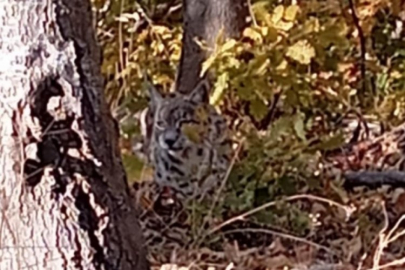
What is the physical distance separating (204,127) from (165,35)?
1263 mm

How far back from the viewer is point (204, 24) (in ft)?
20.0

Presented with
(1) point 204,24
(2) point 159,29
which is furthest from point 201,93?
(2) point 159,29

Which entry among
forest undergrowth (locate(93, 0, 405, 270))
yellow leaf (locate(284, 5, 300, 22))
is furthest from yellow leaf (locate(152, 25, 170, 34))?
yellow leaf (locate(284, 5, 300, 22))

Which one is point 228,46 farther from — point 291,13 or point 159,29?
point 159,29

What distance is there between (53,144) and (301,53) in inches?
93.4

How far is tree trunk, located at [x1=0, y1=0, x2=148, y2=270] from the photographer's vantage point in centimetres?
317

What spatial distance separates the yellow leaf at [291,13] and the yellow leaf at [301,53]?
0.11 metres

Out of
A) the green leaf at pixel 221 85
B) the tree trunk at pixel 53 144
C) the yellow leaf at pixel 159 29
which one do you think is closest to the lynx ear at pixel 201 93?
the green leaf at pixel 221 85

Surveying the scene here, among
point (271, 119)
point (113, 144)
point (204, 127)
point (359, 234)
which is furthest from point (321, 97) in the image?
point (113, 144)

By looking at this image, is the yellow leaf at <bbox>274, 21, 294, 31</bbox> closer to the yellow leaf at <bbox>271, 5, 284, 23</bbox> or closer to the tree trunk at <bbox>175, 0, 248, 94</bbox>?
the yellow leaf at <bbox>271, 5, 284, 23</bbox>

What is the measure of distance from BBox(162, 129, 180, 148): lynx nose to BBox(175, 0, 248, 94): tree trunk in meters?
0.49

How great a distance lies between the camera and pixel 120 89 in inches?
252

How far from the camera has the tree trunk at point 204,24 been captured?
6004mm

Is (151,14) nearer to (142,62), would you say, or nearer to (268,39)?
(142,62)
